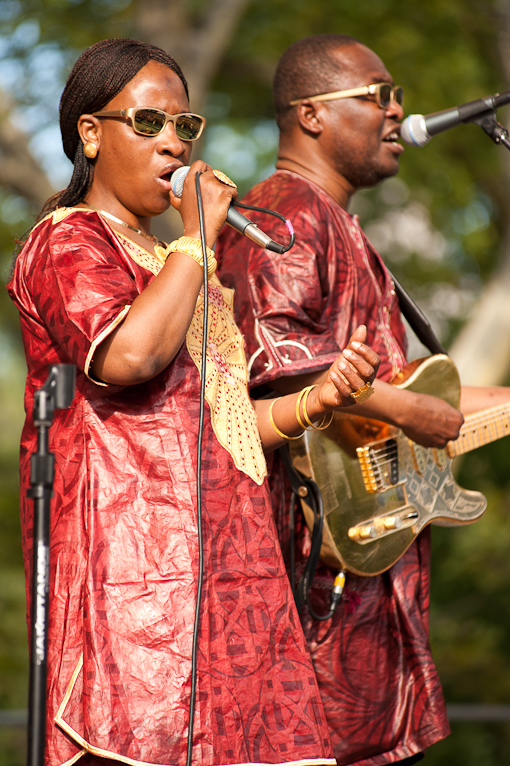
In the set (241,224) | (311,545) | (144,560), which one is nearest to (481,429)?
(311,545)

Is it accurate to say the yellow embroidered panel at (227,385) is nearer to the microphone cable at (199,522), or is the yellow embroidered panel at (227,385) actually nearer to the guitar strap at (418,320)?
the microphone cable at (199,522)

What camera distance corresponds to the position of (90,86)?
2.01 m

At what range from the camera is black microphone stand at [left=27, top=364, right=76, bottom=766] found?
134 centimetres

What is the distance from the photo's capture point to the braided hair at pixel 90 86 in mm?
2004

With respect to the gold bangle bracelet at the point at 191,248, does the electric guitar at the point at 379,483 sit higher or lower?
lower

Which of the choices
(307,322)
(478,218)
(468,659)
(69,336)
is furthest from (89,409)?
(478,218)

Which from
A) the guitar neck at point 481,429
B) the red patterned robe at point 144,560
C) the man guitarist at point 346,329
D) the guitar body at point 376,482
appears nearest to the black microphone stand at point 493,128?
the man guitarist at point 346,329

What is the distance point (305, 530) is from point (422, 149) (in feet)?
21.2

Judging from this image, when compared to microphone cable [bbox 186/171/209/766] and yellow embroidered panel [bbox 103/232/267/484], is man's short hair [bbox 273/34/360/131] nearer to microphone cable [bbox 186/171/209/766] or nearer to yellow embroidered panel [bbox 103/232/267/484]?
yellow embroidered panel [bbox 103/232/267/484]

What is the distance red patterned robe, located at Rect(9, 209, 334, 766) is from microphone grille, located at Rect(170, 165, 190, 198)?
158mm

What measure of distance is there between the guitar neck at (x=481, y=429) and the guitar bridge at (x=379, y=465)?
32 cm

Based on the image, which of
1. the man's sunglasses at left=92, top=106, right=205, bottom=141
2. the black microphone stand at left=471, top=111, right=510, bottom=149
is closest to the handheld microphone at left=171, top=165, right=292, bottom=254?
the man's sunglasses at left=92, top=106, right=205, bottom=141

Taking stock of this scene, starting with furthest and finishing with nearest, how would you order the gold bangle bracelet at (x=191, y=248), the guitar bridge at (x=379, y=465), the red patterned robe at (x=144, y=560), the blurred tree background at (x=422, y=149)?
the blurred tree background at (x=422, y=149)
the guitar bridge at (x=379, y=465)
the gold bangle bracelet at (x=191, y=248)
the red patterned robe at (x=144, y=560)

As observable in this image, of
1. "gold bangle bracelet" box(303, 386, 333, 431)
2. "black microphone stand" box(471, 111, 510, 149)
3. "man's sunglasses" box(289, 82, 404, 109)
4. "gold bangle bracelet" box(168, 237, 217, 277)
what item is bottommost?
"gold bangle bracelet" box(303, 386, 333, 431)
